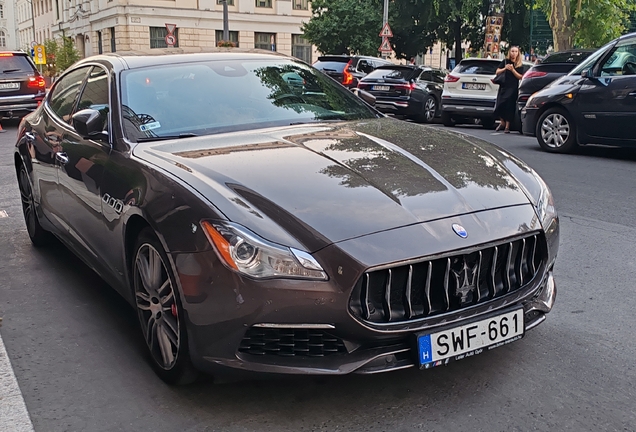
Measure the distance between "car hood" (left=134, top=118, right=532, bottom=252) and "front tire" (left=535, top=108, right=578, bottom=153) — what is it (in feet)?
22.6

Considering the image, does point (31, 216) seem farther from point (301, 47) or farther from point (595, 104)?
point (301, 47)

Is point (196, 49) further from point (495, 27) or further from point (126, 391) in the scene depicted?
point (495, 27)

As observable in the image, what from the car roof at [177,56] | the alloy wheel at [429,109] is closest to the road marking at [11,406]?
the car roof at [177,56]

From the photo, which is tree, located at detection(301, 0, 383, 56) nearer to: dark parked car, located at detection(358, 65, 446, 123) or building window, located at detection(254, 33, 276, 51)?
building window, located at detection(254, 33, 276, 51)

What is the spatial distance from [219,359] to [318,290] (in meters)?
0.50

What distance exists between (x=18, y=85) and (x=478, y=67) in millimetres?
10234

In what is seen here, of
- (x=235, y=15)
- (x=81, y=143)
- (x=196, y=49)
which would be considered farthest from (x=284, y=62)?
(x=235, y=15)

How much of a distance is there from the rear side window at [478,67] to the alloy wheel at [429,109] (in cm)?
181

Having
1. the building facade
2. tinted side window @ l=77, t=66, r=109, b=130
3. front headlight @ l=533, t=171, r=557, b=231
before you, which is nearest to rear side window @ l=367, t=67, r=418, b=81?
tinted side window @ l=77, t=66, r=109, b=130

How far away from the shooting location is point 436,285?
113 inches

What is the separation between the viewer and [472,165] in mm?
3564

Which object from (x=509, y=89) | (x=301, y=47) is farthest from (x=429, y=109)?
(x=301, y=47)

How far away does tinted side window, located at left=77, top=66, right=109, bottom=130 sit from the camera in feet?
13.4

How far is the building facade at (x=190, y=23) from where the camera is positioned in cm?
5062
